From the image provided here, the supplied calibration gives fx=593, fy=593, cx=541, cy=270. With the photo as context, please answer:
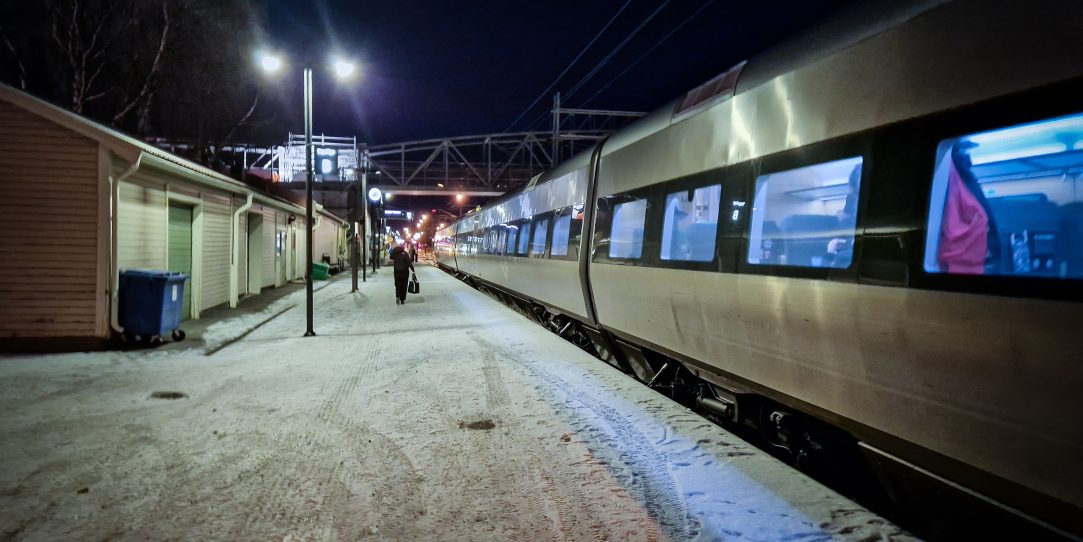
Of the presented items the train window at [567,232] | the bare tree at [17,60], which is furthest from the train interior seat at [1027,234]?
the bare tree at [17,60]

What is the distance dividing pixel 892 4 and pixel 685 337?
2.91 metres

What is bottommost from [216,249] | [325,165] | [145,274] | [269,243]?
[145,274]

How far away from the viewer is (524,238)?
12.8 m

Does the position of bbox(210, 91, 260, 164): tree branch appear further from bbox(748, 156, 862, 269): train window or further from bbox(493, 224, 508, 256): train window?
bbox(748, 156, 862, 269): train window

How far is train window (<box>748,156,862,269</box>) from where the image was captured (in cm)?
335

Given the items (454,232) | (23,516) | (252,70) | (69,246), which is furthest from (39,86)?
(23,516)

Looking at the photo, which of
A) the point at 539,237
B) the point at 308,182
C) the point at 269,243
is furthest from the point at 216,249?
the point at 539,237

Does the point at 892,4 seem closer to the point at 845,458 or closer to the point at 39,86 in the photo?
the point at 845,458

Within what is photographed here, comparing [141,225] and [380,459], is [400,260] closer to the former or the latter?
[141,225]

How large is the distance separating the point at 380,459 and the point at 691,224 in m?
3.16

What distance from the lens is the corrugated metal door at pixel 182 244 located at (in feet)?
36.3

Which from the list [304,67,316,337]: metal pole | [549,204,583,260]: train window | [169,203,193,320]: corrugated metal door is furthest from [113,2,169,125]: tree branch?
[549,204,583,260]: train window

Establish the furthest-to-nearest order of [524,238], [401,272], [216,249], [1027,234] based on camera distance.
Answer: [401,272], [216,249], [524,238], [1027,234]

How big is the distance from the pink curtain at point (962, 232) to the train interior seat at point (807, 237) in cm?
73
